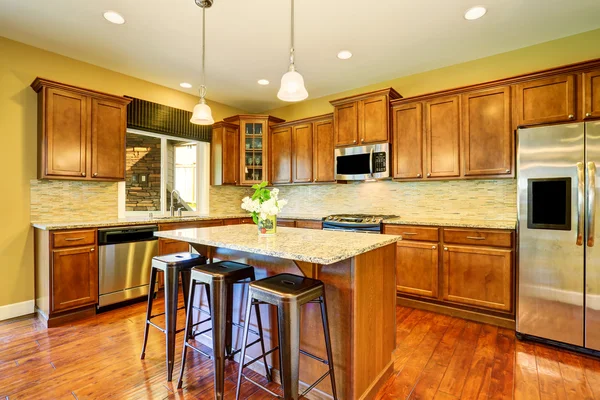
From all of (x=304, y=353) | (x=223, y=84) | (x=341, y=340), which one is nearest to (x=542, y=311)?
(x=341, y=340)

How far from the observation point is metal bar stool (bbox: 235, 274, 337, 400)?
142 cm

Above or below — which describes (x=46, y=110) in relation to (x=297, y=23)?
below

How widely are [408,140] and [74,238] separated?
371cm

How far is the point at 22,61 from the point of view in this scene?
3078mm

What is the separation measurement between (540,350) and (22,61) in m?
5.44

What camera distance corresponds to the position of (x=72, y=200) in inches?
134

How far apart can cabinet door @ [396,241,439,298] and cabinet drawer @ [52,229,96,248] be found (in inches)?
127

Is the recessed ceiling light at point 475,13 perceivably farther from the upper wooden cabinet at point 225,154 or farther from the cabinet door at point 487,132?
the upper wooden cabinet at point 225,154

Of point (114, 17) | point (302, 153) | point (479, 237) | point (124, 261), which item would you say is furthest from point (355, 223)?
point (114, 17)

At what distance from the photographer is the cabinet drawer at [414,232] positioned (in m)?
3.13

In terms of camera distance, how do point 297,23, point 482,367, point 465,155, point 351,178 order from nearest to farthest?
point 482,367, point 297,23, point 465,155, point 351,178

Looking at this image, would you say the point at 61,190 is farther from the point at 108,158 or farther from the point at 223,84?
the point at 223,84

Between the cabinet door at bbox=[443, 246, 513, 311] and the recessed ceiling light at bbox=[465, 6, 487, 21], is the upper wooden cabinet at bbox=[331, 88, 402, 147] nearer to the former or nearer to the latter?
the recessed ceiling light at bbox=[465, 6, 487, 21]

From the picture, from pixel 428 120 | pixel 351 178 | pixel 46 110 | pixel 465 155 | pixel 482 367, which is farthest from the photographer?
pixel 351 178
